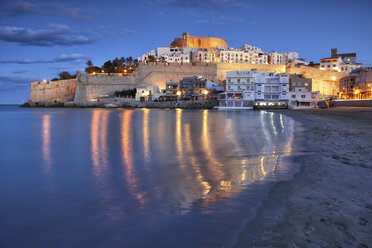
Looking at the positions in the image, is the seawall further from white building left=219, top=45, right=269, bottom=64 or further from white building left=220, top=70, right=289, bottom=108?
white building left=219, top=45, right=269, bottom=64

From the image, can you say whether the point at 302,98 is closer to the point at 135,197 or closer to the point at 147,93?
the point at 147,93

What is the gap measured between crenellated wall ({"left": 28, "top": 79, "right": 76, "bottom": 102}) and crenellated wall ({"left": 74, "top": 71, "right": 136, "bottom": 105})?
436cm

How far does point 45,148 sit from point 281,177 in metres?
Result: 9.69

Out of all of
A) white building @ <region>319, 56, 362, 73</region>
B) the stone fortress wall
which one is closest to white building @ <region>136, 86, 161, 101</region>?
the stone fortress wall

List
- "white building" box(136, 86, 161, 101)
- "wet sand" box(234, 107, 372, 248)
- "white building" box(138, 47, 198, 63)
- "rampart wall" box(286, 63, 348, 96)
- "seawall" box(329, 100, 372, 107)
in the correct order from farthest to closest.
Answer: "white building" box(138, 47, 198, 63)
"rampart wall" box(286, 63, 348, 96)
"white building" box(136, 86, 161, 101)
"seawall" box(329, 100, 372, 107)
"wet sand" box(234, 107, 372, 248)

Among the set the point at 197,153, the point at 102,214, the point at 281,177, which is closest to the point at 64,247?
the point at 102,214

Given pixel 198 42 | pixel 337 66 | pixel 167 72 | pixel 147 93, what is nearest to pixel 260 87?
pixel 167 72

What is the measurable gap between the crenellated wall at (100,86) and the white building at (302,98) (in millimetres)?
34738

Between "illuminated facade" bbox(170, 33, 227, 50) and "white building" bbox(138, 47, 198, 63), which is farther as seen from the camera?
"illuminated facade" bbox(170, 33, 227, 50)

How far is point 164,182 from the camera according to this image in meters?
5.40

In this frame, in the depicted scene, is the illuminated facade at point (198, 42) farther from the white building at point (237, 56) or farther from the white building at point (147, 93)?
the white building at point (147, 93)

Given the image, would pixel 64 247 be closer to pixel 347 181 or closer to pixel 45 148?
pixel 347 181

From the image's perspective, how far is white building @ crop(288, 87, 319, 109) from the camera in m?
42.2

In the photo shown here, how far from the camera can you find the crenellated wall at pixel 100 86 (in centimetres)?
5788
